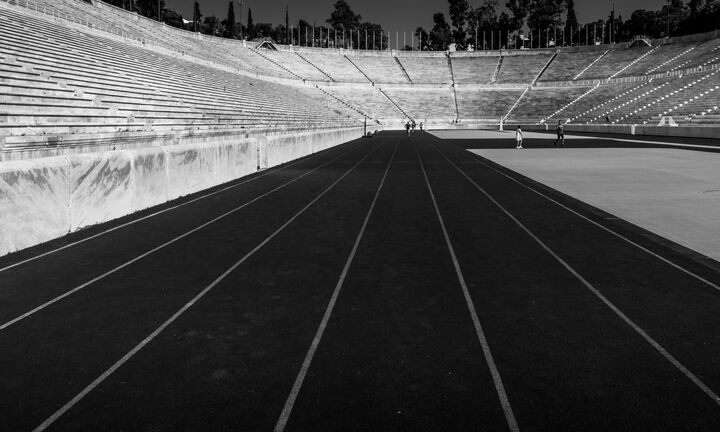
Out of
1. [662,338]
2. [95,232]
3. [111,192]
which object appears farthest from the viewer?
[111,192]

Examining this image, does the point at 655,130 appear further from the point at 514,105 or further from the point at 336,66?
the point at 336,66

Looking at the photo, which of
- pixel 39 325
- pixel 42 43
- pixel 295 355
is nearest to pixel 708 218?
pixel 295 355

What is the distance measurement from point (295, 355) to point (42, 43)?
2752 centimetres

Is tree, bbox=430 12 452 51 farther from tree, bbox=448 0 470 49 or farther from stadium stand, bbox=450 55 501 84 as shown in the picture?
stadium stand, bbox=450 55 501 84

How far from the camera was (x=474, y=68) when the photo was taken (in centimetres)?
9612

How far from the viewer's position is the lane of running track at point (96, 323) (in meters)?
3.98

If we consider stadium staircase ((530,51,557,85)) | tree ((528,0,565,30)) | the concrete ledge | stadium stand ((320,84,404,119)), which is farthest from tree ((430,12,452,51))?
the concrete ledge

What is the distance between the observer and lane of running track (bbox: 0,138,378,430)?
13.0 ft

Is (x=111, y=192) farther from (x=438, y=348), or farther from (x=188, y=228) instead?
(x=438, y=348)

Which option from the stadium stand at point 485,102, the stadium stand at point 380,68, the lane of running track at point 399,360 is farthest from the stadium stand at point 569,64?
the lane of running track at point 399,360

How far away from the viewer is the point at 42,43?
26141 mm

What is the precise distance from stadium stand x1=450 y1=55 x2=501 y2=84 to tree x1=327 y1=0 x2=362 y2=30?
58423 millimetres

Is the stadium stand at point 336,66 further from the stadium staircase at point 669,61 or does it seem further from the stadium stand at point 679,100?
the stadium stand at point 679,100

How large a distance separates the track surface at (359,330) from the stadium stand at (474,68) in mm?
86471
